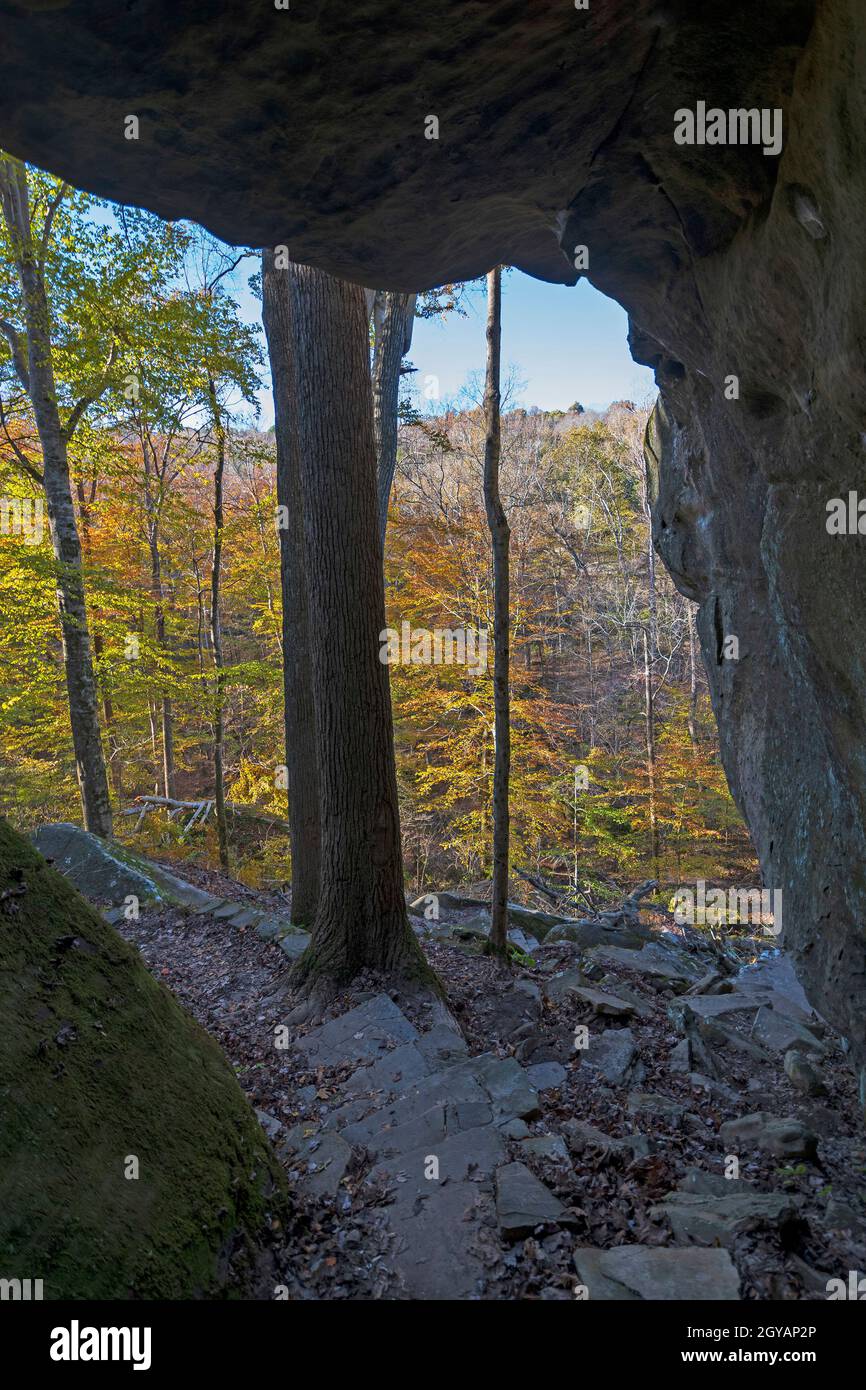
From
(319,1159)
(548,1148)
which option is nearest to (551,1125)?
(548,1148)

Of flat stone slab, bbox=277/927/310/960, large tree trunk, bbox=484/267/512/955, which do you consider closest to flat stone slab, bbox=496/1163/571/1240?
large tree trunk, bbox=484/267/512/955

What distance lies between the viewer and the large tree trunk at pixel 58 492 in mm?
9617

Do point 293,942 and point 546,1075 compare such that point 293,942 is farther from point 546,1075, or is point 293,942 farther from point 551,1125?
point 551,1125

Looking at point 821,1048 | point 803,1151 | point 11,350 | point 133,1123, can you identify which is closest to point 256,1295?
point 133,1123

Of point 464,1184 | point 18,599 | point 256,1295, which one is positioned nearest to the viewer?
point 256,1295

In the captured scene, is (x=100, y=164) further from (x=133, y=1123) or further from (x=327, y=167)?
(x=133, y=1123)

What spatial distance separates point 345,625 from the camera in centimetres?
582

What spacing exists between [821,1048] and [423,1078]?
3.68 m

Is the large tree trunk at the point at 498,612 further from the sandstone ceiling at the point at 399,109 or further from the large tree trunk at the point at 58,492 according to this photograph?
the large tree trunk at the point at 58,492

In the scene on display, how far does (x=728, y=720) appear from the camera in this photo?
523cm

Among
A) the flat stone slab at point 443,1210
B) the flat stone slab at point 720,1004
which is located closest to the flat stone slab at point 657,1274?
the flat stone slab at point 443,1210

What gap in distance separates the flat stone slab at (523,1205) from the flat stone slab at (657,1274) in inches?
10.9

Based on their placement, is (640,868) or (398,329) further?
(640,868)

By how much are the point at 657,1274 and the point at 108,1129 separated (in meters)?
2.16
